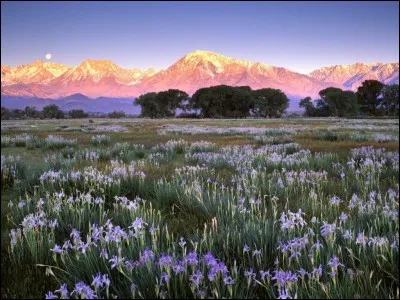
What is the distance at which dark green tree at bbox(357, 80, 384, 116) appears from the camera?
4360 inches

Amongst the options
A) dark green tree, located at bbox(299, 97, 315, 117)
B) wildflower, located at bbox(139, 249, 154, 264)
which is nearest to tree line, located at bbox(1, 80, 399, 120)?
dark green tree, located at bbox(299, 97, 315, 117)

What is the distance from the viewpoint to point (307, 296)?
2.05 meters

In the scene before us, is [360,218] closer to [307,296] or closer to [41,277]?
[307,296]

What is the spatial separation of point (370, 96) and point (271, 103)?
1257 inches

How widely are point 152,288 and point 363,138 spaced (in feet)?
54.8

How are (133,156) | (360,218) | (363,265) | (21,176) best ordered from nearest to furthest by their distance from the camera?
(363,265) → (360,218) → (21,176) → (133,156)

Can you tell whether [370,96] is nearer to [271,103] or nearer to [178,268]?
[271,103]

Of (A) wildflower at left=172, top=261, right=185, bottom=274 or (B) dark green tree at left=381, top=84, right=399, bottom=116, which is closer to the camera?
(A) wildflower at left=172, top=261, right=185, bottom=274

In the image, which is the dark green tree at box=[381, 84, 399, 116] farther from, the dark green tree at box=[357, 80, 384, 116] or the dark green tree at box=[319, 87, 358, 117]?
the dark green tree at box=[319, 87, 358, 117]

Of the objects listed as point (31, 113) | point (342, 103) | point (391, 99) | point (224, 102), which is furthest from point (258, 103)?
point (31, 113)

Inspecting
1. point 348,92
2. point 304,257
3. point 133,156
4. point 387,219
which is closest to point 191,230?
point 304,257

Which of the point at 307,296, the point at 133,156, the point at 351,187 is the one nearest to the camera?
the point at 307,296

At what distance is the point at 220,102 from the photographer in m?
112

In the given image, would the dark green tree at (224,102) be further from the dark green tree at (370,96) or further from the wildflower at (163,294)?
the wildflower at (163,294)
